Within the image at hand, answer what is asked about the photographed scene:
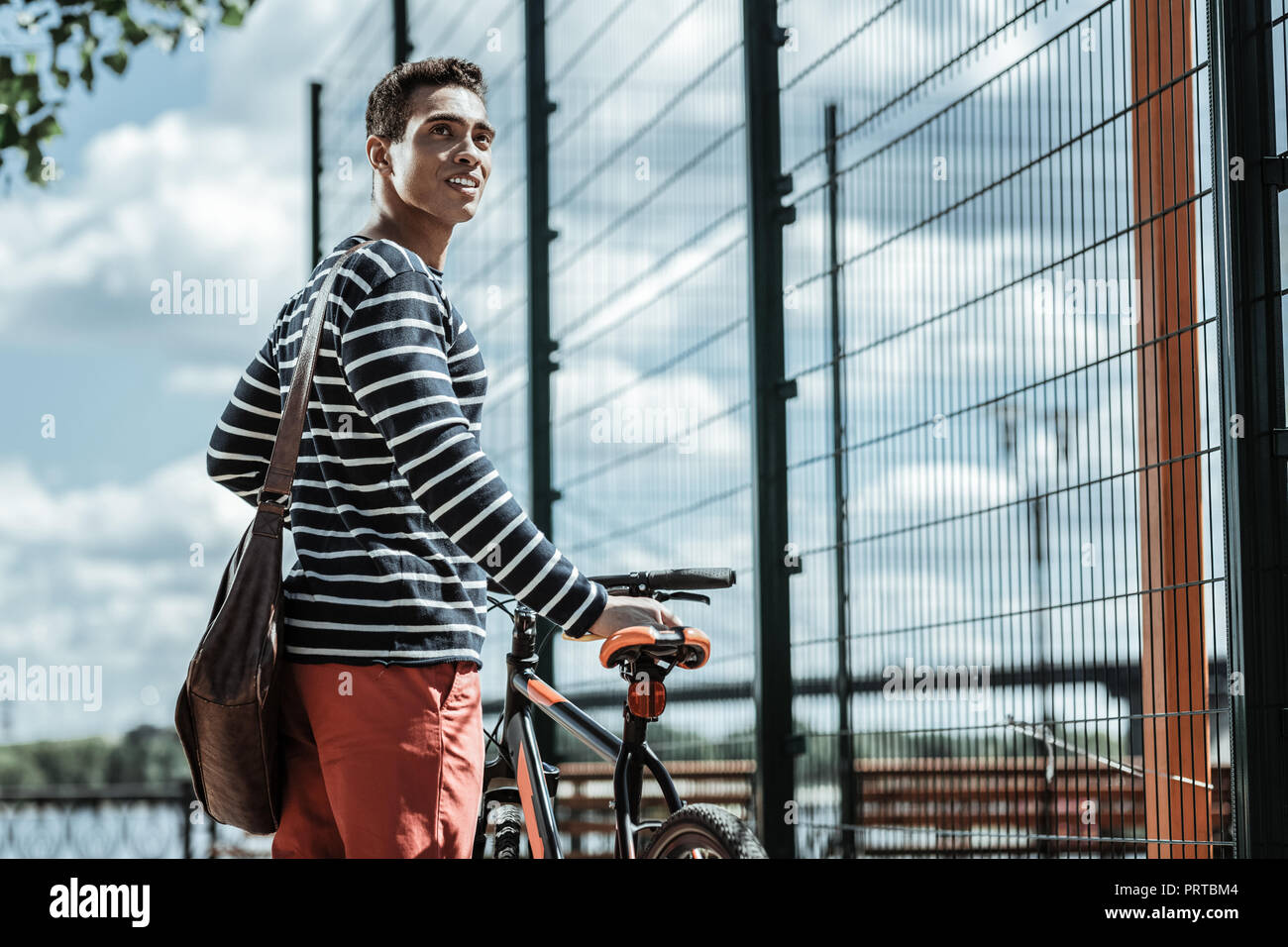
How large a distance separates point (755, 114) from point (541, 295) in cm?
116

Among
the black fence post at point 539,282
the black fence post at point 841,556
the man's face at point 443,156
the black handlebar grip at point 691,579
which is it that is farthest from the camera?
the black fence post at point 539,282

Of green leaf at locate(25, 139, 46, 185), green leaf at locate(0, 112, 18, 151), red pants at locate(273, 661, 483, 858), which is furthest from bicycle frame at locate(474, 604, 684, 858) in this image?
green leaf at locate(0, 112, 18, 151)

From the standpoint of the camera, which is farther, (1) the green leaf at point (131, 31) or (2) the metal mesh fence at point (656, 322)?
(2) the metal mesh fence at point (656, 322)

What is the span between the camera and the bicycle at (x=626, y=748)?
2.04 m

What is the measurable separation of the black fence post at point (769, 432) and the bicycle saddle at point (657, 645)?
56.4 inches

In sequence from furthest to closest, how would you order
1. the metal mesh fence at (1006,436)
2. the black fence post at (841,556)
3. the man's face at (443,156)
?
1. the black fence post at (841,556)
2. the metal mesh fence at (1006,436)
3. the man's face at (443,156)

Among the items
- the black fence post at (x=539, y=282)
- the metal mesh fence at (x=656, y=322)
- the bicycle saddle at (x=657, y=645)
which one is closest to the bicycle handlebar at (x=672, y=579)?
the bicycle saddle at (x=657, y=645)

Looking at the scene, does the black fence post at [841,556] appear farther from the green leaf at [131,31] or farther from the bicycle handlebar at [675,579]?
the green leaf at [131,31]

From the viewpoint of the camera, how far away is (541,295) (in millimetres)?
4570

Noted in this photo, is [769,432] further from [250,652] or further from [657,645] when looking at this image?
[250,652]

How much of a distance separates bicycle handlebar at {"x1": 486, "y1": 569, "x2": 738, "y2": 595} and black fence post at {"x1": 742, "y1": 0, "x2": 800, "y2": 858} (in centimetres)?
97

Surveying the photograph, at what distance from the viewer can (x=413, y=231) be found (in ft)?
7.10

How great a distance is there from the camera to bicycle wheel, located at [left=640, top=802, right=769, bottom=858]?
2.03m
